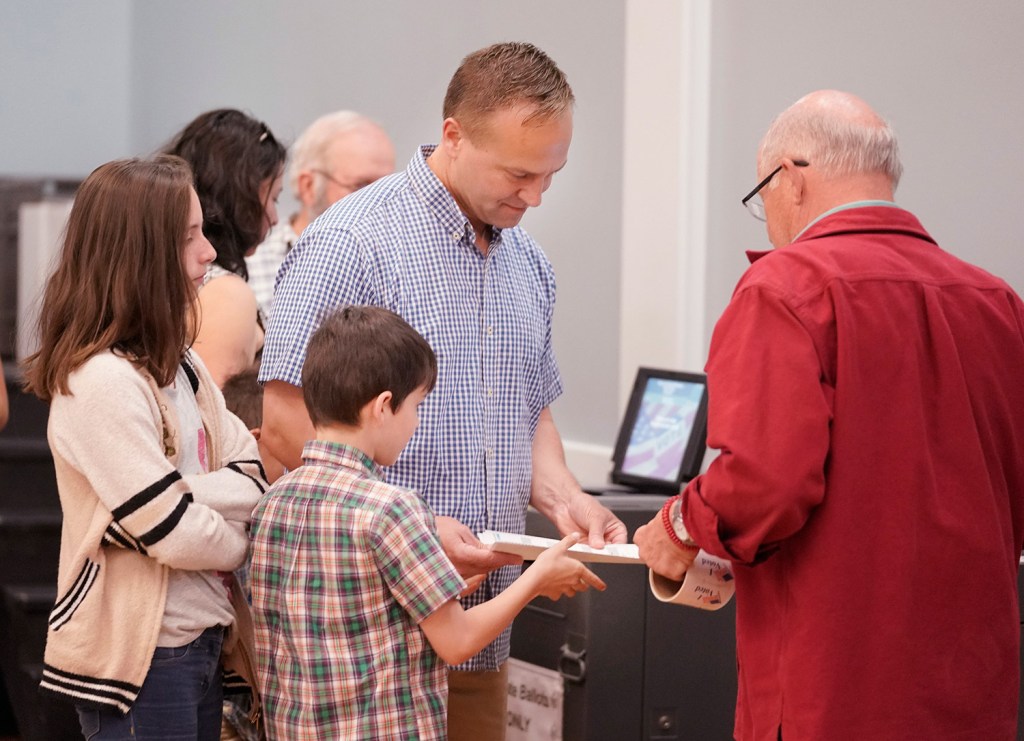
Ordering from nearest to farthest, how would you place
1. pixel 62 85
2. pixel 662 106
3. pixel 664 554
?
pixel 664 554, pixel 662 106, pixel 62 85

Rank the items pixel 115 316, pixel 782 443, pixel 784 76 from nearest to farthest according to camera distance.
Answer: pixel 782 443
pixel 115 316
pixel 784 76

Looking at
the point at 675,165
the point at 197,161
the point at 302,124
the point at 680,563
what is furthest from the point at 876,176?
the point at 302,124

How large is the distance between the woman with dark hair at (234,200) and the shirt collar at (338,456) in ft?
2.28

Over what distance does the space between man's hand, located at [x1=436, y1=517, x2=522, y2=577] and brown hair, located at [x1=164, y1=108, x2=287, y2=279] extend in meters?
0.86

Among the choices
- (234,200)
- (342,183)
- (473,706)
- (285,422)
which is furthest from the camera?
(342,183)

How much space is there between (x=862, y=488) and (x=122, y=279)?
1004mm

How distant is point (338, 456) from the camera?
5.64ft

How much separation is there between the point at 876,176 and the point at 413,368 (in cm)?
69

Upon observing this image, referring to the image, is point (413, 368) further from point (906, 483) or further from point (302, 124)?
point (302, 124)

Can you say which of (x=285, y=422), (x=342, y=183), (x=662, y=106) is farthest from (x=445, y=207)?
(x=342, y=183)

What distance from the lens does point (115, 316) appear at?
171 cm

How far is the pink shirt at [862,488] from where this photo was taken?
1.58 m

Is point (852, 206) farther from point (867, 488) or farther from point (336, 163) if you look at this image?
point (336, 163)

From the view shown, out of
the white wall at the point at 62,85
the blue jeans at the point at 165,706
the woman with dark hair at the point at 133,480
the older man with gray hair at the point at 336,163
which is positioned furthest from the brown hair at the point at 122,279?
the white wall at the point at 62,85
